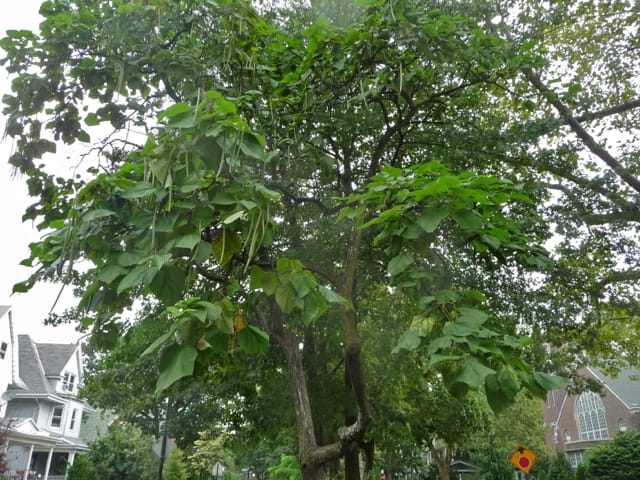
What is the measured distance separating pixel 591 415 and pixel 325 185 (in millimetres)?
40148

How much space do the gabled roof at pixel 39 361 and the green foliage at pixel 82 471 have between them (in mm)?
5038

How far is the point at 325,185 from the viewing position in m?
8.12

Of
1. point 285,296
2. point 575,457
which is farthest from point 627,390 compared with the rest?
point 285,296

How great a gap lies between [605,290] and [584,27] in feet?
19.9

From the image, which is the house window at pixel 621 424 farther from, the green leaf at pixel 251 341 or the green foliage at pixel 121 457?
the green leaf at pixel 251 341

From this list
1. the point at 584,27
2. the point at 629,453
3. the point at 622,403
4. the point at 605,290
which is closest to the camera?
the point at 605,290

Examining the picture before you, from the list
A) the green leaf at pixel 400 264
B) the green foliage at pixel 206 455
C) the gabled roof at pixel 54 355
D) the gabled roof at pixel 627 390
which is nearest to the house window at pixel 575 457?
the gabled roof at pixel 627 390

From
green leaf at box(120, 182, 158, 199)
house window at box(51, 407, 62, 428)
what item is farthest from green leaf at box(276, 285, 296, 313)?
house window at box(51, 407, 62, 428)

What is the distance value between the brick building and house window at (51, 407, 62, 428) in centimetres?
3162

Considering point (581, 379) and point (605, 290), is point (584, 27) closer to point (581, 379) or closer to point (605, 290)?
point (605, 290)

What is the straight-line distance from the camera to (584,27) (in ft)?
35.4

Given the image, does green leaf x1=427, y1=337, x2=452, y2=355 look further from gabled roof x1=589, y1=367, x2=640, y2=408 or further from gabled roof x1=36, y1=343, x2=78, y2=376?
gabled roof x1=589, y1=367, x2=640, y2=408

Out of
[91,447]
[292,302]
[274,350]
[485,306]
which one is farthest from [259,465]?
[292,302]

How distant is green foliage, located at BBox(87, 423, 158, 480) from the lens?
979 inches
